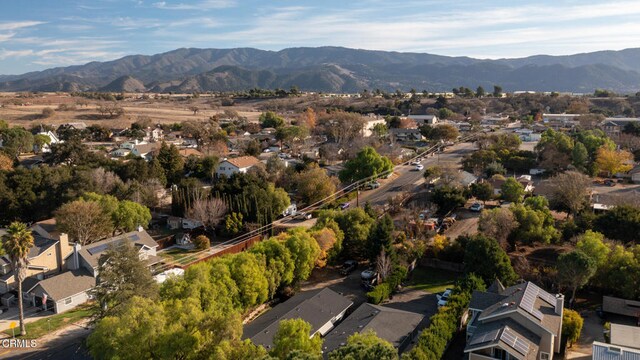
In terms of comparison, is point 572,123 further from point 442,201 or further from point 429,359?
point 429,359

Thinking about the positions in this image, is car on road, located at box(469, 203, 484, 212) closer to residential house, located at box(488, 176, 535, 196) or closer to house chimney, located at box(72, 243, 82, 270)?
residential house, located at box(488, 176, 535, 196)

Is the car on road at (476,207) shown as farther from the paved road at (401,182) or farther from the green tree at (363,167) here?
the green tree at (363,167)

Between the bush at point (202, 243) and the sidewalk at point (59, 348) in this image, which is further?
the bush at point (202, 243)

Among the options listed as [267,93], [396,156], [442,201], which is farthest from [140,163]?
[267,93]

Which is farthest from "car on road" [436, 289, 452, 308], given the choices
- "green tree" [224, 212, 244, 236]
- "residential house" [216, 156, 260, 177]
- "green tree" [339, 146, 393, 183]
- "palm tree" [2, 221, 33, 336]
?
"residential house" [216, 156, 260, 177]

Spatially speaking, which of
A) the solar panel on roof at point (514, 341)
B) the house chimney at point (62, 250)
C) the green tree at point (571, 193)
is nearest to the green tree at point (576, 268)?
the solar panel on roof at point (514, 341)

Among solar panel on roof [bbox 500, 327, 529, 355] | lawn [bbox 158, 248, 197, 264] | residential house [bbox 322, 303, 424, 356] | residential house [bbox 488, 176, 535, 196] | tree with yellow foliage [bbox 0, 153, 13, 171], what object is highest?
tree with yellow foliage [bbox 0, 153, 13, 171]
